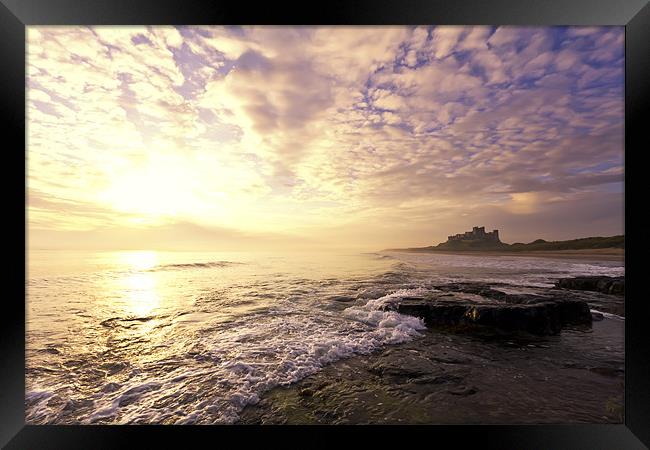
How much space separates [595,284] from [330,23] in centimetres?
1465

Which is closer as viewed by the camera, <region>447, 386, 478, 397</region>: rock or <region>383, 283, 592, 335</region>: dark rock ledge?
<region>447, 386, 478, 397</region>: rock

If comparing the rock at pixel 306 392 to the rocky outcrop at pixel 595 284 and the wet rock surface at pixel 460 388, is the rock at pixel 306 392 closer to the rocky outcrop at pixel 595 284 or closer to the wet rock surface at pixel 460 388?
the wet rock surface at pixel 460 388

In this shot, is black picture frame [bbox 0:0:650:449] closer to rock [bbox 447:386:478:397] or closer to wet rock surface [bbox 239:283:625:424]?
wet rock surface [bbox 239:283:625:424]

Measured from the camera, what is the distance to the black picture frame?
2.34 meters

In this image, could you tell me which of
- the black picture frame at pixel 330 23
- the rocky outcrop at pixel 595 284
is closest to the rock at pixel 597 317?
the rocky outcrop at pixel 595 284

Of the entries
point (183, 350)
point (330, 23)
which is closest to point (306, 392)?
point (183, 350)

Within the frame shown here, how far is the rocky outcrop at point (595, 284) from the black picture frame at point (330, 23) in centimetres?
1028

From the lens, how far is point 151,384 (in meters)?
3.38

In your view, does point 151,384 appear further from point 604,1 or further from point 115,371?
point 604,1

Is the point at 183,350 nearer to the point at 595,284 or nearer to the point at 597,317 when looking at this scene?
the point at 597,317

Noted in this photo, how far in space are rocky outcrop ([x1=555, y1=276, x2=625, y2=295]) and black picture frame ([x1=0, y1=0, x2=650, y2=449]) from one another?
33.7 feet

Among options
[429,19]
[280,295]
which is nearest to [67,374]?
[280,295]

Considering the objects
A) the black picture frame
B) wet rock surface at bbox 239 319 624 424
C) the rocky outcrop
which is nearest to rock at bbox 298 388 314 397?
wet rock surface at bbox 239 319 624 424

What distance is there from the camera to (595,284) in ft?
31.9
